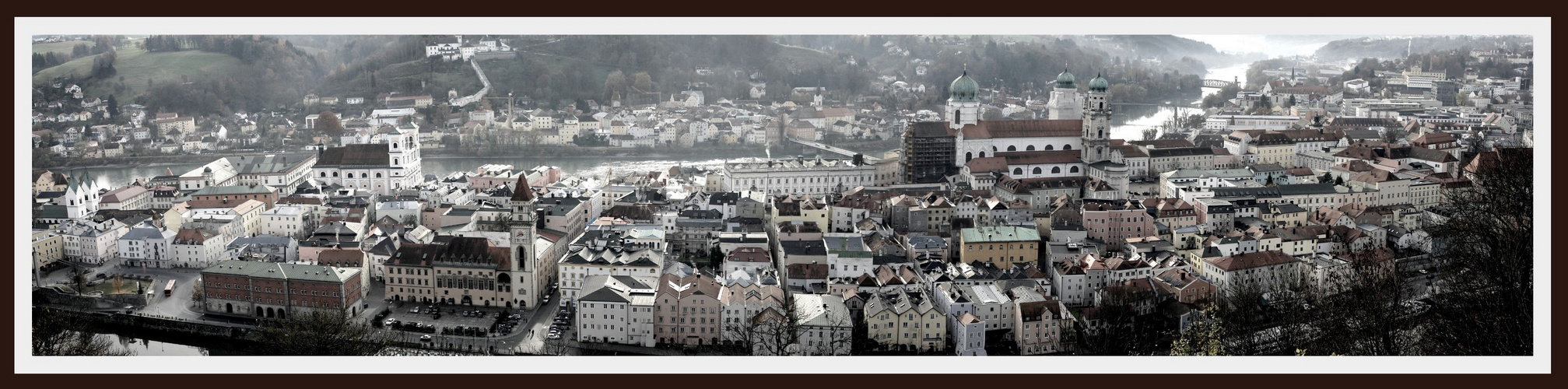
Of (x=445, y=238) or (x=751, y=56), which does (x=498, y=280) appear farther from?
(x=751, y=56)

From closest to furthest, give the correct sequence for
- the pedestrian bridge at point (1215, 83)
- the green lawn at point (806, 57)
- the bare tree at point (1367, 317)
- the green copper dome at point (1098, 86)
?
the bare tree at point (1367, 317)
the green copper dome at point (1098, 86)
the green lawn at point (806, 57)
the pedestrian bridge at point (1215, 83)

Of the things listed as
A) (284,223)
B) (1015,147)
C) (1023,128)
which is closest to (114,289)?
(284,223)

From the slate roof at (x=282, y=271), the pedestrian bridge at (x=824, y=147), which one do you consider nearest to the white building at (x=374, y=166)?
the slate roof at (x=282, y=271)

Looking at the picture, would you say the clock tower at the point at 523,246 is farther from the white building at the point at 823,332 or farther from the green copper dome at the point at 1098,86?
the green copper dome at the point at 1098,86

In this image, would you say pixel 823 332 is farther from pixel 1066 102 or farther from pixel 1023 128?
pixel 1066 102

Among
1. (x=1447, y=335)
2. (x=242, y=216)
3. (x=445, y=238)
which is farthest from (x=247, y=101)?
(x=1447, y=335)
